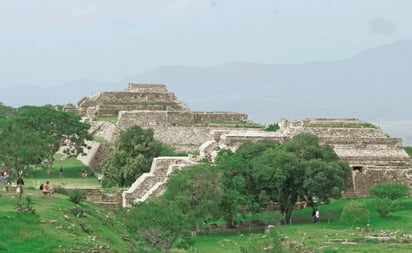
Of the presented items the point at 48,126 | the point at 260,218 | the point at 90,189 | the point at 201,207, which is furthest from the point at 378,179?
the point at 48,126

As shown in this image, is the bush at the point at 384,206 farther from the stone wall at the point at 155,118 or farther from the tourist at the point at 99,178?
the stone wall at the point at 155,118

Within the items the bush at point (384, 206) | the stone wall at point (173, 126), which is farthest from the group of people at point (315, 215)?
the stone wall at point (173, 126)

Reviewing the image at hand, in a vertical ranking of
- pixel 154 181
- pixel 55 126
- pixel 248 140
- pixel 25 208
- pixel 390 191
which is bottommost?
pixel 25 208

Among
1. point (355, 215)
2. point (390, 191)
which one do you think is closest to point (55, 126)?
point (390, 191)

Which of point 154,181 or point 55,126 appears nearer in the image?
point 154,181

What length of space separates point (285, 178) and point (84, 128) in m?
23.8

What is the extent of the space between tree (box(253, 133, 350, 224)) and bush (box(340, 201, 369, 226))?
5.64 ft

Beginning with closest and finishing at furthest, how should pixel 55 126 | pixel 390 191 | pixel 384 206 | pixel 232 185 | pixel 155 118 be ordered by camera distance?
pixel 384 206 < pixel 232 185 < pixel 390 191 < pixel 55 126 < pixel 155 118

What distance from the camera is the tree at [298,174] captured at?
41406mm

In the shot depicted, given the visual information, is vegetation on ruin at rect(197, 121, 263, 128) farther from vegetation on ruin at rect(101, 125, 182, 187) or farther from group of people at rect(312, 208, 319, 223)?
group of people at rect(312, 208, 319, 223)

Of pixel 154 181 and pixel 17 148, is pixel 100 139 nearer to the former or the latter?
pixel 154 181

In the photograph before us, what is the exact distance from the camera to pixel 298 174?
42.0 m

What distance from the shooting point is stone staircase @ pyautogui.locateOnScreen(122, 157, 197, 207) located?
46.7m

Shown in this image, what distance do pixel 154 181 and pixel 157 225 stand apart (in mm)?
17083
